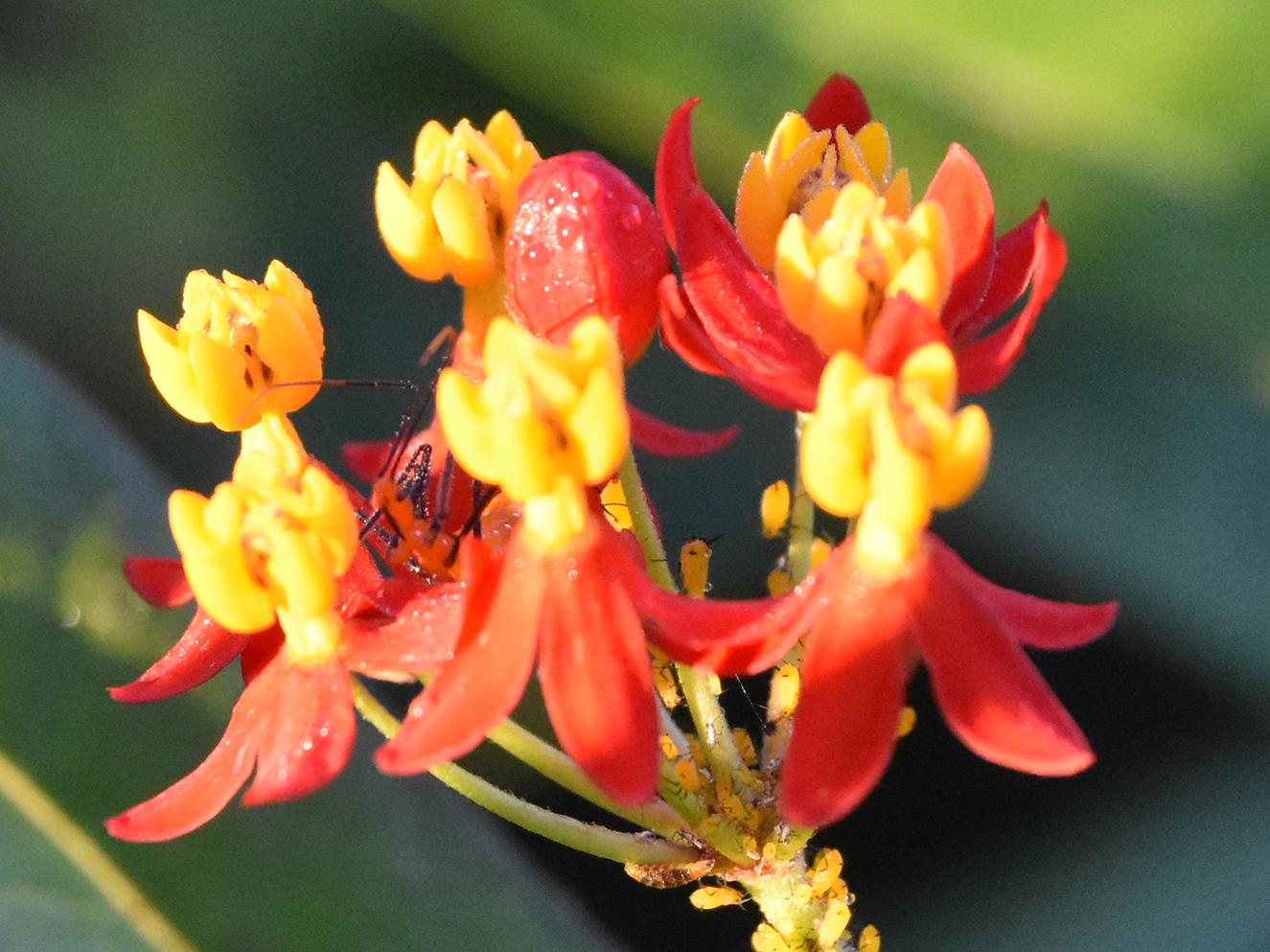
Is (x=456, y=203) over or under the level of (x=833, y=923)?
over

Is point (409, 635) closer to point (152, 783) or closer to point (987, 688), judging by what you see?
point (987, 688)

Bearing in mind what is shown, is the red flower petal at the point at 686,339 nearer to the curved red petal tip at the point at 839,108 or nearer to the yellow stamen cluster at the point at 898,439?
the yellow stamen cluster at the point at 898,439

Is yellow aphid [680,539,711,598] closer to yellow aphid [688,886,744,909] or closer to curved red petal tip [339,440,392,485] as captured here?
yellow aphid [688,886,744,909]

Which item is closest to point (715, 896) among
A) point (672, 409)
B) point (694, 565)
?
point (694, 565)

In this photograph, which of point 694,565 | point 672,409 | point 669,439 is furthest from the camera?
point 672,409

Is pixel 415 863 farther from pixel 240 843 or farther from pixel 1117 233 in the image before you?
pixel 1117 233

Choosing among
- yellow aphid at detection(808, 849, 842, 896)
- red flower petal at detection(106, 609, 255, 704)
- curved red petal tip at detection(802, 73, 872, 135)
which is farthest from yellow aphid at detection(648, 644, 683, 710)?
curved red petal tip at detection(802, 73, 872, 135)

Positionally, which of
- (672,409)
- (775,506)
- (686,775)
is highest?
(775,506)

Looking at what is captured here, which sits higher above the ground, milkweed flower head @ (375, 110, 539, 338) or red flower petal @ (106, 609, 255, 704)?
milkweed flower head @ (375, 110, 539, 338)
